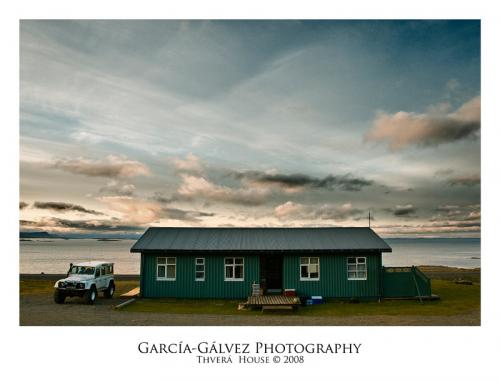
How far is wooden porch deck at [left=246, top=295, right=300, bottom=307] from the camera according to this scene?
70.4ft

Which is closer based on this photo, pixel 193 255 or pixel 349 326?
pixel 349 326

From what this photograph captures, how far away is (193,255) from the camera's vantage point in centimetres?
2505

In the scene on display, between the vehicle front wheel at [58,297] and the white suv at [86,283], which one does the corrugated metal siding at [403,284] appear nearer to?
the white suv at [86,283]

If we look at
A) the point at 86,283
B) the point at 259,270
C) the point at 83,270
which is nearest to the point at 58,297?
the point at 86,283

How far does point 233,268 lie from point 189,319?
6675 mm

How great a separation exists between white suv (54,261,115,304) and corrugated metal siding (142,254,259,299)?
2.39 metres

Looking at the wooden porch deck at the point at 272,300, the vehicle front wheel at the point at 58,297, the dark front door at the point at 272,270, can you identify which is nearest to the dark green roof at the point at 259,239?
the dark front door at the point at 272,270

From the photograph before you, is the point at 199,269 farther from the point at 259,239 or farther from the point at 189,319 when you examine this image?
the point at 189,319

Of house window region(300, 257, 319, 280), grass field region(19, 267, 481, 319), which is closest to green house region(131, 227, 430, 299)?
house window region(300, 257, 319, 280)

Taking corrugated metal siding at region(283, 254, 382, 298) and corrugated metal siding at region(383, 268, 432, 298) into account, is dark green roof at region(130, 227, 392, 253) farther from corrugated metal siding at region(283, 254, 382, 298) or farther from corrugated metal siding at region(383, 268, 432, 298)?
corrugated metal siding at region(383, 268, 432, 298)

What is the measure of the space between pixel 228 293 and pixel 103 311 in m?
7.11

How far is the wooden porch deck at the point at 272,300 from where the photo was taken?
21453mm
